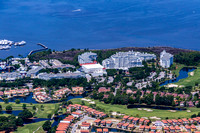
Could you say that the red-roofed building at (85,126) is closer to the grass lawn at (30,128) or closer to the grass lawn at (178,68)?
the grass lawn at (30,128)

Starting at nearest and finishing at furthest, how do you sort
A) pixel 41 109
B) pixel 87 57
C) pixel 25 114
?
1. pixel 25 114
2. pixel 41 109
3. pixel 87 57

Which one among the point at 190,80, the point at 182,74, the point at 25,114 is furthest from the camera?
the point at 182,74

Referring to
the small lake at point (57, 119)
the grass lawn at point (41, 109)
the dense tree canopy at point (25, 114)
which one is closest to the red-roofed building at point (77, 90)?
the grass lawn at point (41, 109)

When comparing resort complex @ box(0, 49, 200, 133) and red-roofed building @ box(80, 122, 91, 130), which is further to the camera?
resort complex @ box(0, 49, 200, 133)

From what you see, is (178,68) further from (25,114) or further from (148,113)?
(25,114)

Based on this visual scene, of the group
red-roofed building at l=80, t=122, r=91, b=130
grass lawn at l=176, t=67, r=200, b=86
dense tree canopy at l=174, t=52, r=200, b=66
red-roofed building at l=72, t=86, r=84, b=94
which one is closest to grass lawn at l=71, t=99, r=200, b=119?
red-roofed building at l=80, t=122, r=91, b=130

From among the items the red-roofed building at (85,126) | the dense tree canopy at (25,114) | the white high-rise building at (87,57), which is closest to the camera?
the red-roofed building at (85,126)

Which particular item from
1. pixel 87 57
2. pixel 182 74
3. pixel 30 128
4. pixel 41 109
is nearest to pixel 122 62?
pixel 87 57

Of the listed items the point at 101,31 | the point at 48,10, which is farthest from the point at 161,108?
the point at 48,10

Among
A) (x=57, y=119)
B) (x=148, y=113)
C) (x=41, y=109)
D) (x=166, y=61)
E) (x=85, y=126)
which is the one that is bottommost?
(x=85, y=126)

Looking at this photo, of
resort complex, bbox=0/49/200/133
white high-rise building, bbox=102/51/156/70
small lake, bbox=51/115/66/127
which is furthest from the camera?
white high-rise building, bbox=102/51/156/70

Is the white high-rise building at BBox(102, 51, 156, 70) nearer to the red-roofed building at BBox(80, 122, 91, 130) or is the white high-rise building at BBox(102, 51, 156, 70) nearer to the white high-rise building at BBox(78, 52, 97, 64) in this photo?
the white high-rise building at BBox(78, 52, 97, 64)
